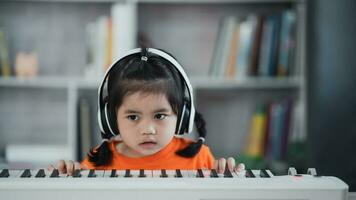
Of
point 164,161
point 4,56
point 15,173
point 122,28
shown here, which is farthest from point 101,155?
point 4,56

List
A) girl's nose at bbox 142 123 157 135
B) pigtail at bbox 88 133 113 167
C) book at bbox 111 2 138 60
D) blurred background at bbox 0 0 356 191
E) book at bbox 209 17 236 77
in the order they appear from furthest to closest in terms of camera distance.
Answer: book at bbox 209 17 236 77 → book at bbox 111 2 138 60 → blurred background at bbox 0 0 356 191 → pigtail at bbox 88 133 113 167 → girl's nose at bbox 142 123 157 135

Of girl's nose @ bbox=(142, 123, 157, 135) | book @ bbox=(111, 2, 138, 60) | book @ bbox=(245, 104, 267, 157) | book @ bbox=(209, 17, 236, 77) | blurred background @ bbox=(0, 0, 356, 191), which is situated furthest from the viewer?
book @ bbox=(245, 104, 267, 157)

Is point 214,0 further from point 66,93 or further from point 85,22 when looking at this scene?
point 66,93

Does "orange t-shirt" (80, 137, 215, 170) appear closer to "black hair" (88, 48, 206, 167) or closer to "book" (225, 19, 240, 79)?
"black hair" (88, 48, 206, 167)

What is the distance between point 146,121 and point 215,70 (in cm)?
186

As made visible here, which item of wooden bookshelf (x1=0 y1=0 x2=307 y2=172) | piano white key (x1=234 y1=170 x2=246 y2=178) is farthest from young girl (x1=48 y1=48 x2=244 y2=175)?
wooden bookshelf (x1=0 y1=0 x2=307 y2=172)

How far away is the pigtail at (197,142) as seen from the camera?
4.19ft

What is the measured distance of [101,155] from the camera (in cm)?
127

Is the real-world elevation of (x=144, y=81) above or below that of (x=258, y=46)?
below

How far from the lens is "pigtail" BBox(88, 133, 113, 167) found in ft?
4.06

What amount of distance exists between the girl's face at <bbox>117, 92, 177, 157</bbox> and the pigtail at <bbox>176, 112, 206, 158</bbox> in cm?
21

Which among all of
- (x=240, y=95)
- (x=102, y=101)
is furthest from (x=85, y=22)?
(x=102, y=101)

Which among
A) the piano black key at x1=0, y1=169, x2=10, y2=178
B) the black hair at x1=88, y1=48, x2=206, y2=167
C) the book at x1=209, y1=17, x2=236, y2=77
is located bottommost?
the piano black key at x1=0, y1=169, x2=10, y2=178

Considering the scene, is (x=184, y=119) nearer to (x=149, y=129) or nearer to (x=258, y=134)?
(x=149, y=129)
